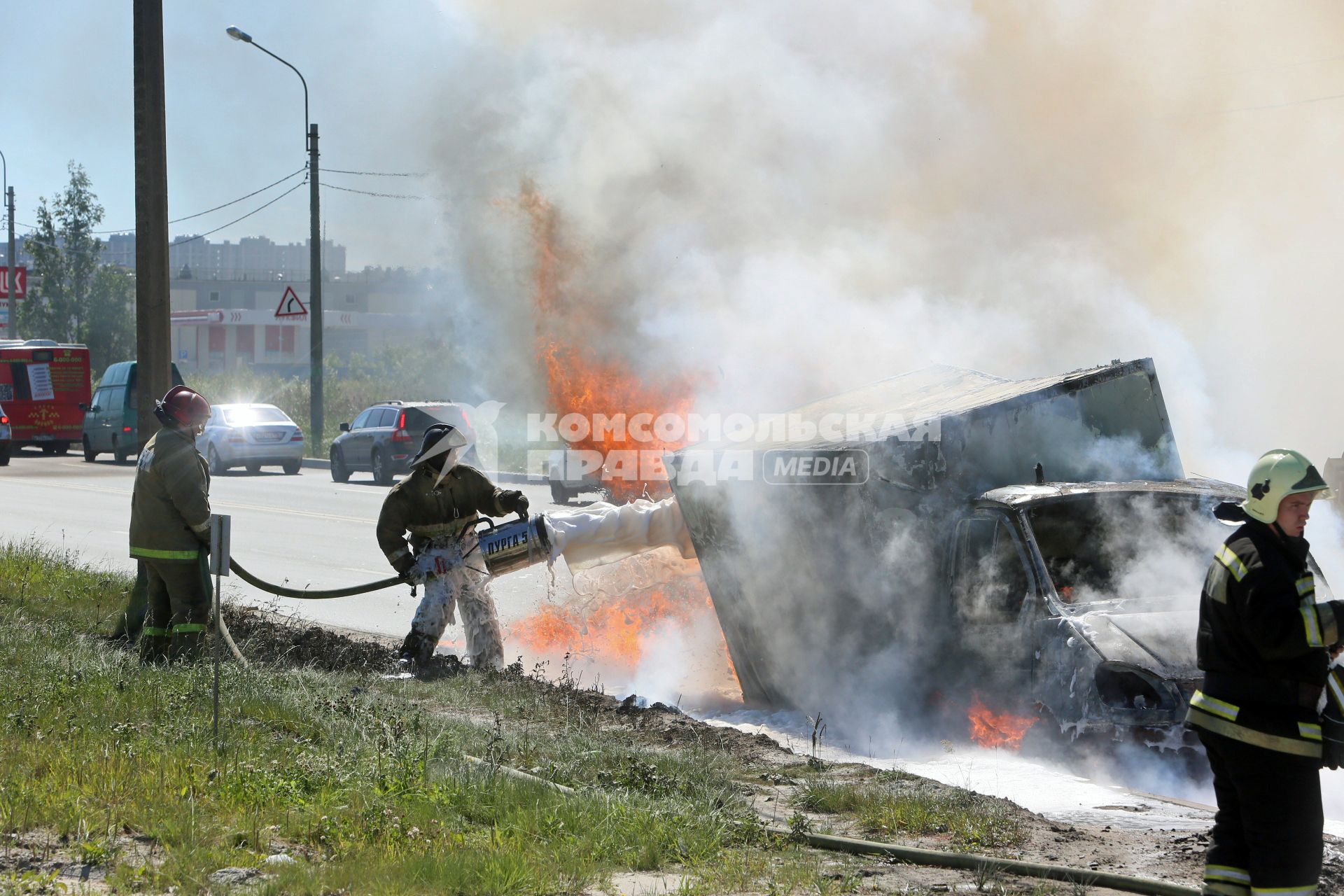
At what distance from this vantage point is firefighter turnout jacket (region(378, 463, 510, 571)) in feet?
26.6

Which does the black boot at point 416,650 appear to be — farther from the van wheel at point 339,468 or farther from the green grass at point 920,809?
the van wheel at point 339,468

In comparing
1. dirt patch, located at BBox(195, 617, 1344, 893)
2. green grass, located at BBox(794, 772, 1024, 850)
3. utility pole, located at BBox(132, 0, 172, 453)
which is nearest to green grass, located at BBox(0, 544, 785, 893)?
dirt patch, located at BBox(195, 617, 1344, 893)

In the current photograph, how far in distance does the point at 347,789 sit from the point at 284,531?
11.5m

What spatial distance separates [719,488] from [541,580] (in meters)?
5.01

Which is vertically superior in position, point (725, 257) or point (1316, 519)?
point (725, 257)

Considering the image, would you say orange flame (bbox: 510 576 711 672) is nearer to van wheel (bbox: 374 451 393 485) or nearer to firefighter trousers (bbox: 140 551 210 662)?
firefighter trousers (bbox: 140 551 210 662)

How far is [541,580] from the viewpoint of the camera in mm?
12406

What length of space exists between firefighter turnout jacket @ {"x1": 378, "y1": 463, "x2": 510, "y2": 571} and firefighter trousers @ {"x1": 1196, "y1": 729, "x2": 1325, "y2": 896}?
17.1 ft

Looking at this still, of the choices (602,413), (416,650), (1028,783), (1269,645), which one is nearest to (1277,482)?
(1269,645)

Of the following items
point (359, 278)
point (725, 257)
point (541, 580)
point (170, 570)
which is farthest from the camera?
point (359, 278)

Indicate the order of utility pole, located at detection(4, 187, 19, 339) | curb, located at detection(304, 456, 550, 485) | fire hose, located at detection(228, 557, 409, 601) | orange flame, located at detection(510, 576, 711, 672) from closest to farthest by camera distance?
fire hose, located at detection(228, 557, 409, 601) → orange flame, located at detection(510, 576, 711, 672) → curb, located at detection(304, 456, 550, 485) → utility pole, located at detection(4, 187, 19, 339)

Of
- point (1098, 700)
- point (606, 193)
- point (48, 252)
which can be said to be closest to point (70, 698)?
point (1098, 700)

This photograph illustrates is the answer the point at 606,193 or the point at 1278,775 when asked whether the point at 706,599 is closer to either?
the point at 1278,775

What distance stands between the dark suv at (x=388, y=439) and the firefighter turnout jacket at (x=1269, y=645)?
2002 cm
